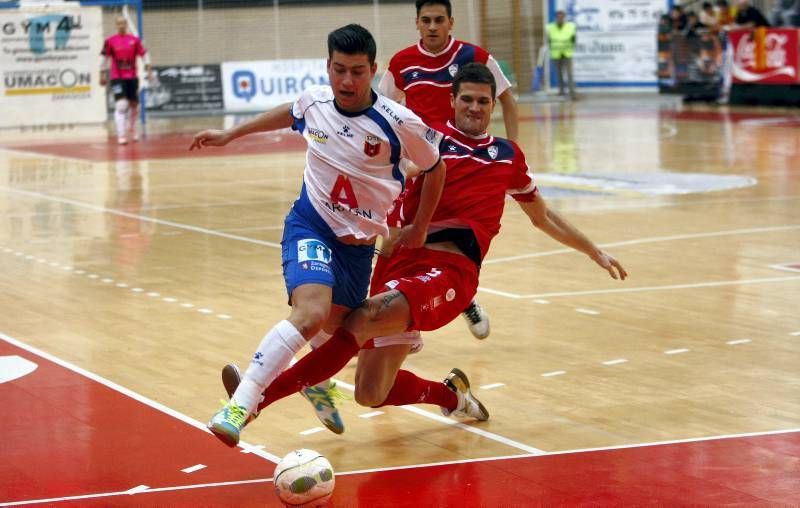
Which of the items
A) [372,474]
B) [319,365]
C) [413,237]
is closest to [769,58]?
[413,237]

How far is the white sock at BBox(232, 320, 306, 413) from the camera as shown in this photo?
5480 millimetres

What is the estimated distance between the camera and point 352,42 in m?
5.70

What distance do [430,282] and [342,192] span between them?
1.89ft

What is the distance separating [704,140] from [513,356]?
586 inches

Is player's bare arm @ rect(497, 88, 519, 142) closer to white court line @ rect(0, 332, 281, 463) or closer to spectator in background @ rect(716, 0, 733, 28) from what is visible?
white court line @ rect(0, 332, 281, 463)

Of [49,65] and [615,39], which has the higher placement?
[615,39]

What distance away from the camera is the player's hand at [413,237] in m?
6.09

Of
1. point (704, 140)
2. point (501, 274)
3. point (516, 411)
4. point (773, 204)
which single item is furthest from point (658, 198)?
point (516, 411)

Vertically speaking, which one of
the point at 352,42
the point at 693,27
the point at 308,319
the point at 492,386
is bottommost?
the point at 492,386

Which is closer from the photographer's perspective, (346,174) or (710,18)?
(346,174)

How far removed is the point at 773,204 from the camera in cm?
1428

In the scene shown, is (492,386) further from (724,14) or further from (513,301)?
(724,14)

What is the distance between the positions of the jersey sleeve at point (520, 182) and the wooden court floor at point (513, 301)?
42.7 inches

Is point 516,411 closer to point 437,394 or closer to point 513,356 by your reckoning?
point 437,394
